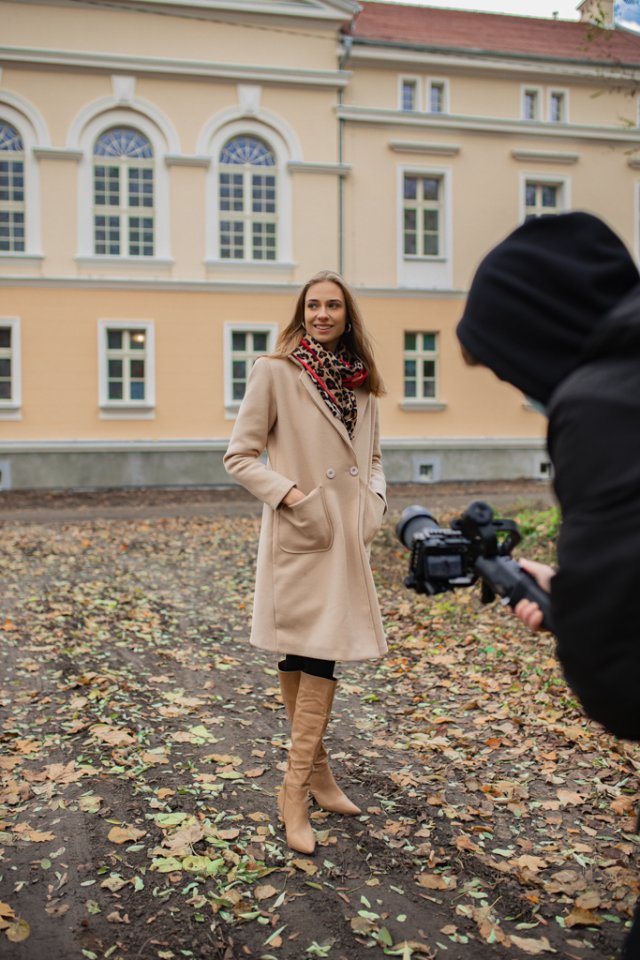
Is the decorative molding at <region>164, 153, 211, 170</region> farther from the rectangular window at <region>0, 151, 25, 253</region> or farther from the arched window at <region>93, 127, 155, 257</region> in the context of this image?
the rectangular window at <region>0, 151, 25, 253</region>

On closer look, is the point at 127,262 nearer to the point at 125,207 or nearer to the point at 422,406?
the point at 125,207

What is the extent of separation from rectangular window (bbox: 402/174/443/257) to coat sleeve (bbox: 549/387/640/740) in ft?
70.9

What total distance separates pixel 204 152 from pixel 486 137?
7.54m

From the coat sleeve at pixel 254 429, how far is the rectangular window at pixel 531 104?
22278 mm

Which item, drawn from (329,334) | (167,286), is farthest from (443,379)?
(329,334)

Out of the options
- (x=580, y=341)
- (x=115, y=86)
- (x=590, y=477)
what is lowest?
(x=590, y=477)

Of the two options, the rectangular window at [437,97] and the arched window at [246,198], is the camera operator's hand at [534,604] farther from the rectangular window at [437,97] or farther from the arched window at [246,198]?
the rectangular window at [437,97]

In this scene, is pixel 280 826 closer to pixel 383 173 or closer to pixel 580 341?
pixel 580 341

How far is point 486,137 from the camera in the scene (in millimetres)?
22406

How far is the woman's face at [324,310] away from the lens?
347 centimetres

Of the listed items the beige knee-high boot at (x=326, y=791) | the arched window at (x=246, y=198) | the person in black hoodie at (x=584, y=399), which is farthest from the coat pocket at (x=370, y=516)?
the arched window at (x=246, y=198)

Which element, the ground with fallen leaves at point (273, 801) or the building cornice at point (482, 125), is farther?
the building cornice at point (482, 125)

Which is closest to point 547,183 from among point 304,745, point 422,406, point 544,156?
point 544,156

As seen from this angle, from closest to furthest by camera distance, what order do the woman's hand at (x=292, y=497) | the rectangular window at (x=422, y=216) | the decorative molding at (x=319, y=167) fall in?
the woman's hand at (x=292, y=497)
the decorative molding at (x=319, y=167)
the rectangular window at (x=422, y=216)
